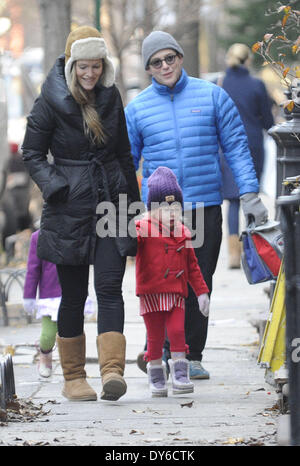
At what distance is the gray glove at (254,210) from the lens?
6500 mm

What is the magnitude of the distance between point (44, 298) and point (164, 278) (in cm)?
123

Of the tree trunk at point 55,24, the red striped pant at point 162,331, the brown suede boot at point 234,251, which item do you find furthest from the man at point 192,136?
the tree trunk at point 55,24

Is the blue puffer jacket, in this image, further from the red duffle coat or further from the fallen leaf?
the fallen leaf

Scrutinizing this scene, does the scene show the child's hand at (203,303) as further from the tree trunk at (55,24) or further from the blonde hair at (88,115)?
the tree trunk at (55,24)

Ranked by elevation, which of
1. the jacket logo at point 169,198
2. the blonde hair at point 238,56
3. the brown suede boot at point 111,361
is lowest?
the brown suede boot at point 111,361

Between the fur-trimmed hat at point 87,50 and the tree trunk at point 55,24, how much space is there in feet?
21.4

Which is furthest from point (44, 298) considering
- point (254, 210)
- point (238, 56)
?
point (238, 56)

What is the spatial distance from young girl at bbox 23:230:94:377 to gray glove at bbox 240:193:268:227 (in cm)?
134

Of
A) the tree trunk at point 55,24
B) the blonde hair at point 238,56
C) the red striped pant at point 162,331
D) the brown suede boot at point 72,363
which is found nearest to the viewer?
the brown suede boot at point 72,363

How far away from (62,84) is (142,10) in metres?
13.0

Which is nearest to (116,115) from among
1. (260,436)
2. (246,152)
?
(246,152)

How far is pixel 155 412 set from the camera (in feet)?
18.9

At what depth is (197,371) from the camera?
684 centimetres
